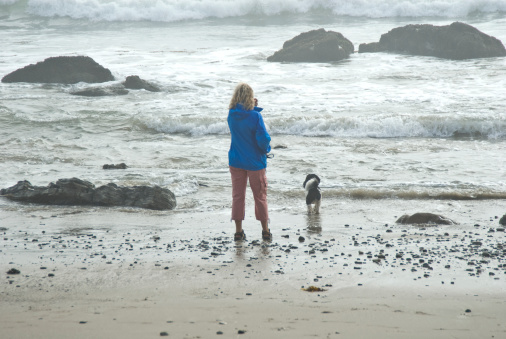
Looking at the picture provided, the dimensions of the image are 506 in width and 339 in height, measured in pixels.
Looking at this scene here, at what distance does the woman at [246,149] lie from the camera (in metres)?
5.38

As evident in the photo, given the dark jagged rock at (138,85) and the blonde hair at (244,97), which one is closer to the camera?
the blonde hair at (244,97)

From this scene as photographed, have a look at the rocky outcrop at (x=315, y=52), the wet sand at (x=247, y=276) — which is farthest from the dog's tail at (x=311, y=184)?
the rocky outcrop at (x=315, y=52)

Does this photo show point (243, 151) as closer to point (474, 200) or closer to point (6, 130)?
point (474, 200)

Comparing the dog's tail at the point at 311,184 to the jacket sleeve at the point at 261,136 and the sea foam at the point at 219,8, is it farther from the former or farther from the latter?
the sea foam at the point at 219,8

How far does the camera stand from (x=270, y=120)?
12.9 meters

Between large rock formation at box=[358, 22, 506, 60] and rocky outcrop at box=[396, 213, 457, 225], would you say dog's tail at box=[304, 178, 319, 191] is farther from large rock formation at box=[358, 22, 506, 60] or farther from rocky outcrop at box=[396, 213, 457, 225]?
large rock formation at box=[358, 22, 506, 60]

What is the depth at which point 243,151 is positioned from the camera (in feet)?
18.1

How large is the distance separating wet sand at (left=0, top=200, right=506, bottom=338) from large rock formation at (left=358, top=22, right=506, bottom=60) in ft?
51.0

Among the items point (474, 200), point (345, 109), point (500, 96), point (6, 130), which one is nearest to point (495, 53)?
point (500, 96)

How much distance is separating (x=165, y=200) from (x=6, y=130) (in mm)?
7180

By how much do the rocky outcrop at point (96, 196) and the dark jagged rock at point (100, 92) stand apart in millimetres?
9636

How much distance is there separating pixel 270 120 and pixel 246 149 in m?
7.52

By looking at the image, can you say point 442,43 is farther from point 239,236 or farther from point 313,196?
point 239,236

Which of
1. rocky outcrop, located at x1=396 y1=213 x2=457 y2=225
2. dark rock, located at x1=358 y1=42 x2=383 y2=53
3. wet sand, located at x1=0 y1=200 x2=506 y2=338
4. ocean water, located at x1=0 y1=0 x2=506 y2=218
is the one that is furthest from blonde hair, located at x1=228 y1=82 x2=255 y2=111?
dark rock, located at x1=358 y1=42 x2=383 y2=53
